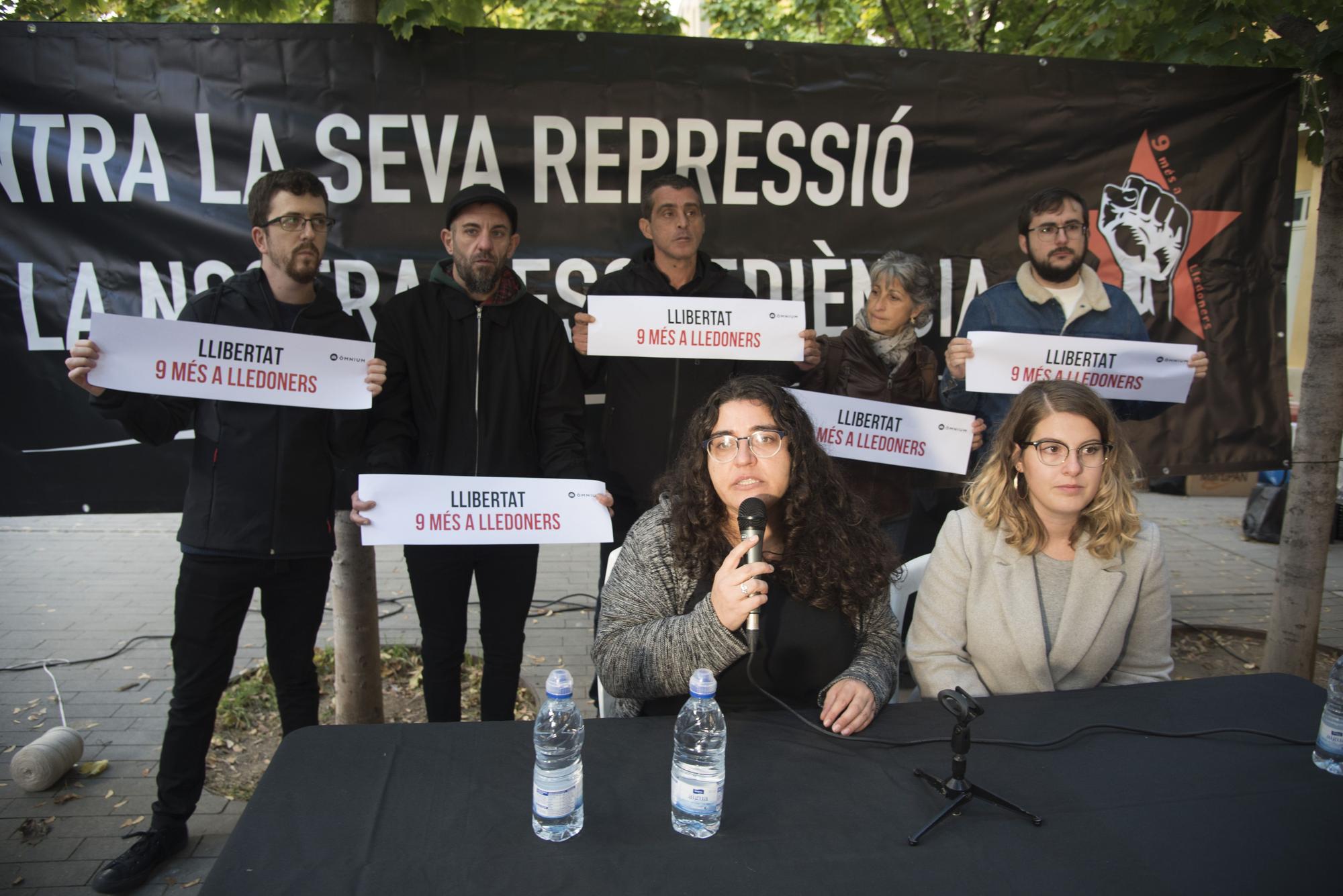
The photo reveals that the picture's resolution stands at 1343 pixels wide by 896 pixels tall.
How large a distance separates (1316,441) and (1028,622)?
2782 mm

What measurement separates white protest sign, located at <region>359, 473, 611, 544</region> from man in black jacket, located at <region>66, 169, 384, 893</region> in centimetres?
27

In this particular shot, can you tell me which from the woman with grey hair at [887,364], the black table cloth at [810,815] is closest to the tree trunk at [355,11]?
the woman with grey hair at [887,364]

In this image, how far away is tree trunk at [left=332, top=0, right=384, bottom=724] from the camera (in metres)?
4.02

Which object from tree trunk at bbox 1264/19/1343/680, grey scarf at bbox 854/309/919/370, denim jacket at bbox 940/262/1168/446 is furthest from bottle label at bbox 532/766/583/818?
tree trunk at bbox 1264/19/1343/680

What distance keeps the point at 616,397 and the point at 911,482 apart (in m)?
1.66

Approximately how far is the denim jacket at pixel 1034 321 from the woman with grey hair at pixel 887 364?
0.63 feet

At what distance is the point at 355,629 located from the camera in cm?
405

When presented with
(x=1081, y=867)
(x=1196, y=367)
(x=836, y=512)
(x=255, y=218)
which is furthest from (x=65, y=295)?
(x=1196, y=367)

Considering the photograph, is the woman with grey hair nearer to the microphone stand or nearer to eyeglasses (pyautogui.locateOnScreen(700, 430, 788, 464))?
eyeglasses (pyautogui.locateOnScreen(700, 430, 788, 464))

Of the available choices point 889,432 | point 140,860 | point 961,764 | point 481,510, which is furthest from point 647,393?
point 140,860

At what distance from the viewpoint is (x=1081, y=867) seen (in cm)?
165

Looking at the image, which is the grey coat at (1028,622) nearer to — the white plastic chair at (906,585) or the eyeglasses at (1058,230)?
the white plastic chair at (906,585)

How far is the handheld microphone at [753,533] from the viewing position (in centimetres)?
198

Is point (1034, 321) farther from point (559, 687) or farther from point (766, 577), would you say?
point (559, 687)
